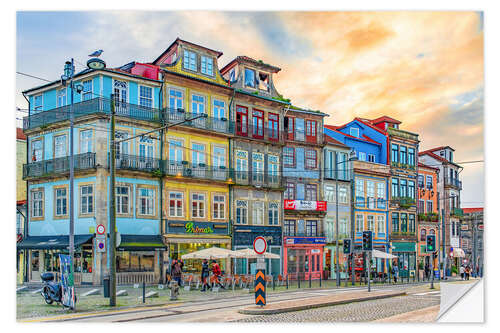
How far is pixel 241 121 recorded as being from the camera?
115ft

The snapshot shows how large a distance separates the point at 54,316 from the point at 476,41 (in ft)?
54.8

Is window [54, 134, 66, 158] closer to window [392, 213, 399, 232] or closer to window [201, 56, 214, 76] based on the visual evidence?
window [201, 56, 214, 76]

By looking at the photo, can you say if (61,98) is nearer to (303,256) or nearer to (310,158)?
(310,158)

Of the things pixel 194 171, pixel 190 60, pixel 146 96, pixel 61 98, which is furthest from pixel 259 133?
pixel 61 98

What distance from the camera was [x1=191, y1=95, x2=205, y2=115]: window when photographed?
31736mm

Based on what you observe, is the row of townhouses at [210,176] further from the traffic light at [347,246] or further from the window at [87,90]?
the traffic light at [347,246]

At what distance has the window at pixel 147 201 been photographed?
28.7 m

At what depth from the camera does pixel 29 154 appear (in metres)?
22.1

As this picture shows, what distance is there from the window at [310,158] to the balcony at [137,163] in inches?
544

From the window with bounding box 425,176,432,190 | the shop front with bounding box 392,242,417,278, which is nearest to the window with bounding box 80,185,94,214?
the shop front with bounding box 392,242,417,278

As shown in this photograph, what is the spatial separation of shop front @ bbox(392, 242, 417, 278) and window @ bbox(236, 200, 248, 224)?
16.1 m

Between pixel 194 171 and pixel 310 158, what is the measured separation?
38.4ft
